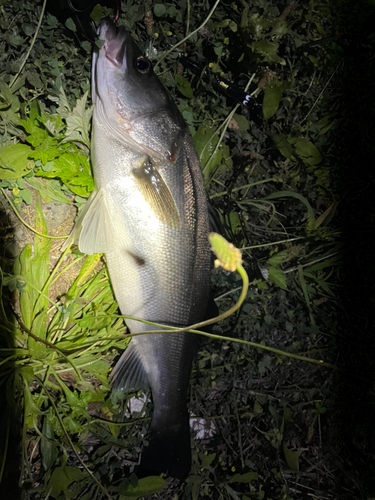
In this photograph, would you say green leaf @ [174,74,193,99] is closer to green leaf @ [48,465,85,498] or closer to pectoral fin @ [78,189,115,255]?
pectoral fin @ [78,189,115,255]

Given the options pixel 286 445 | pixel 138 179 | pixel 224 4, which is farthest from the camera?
pixel 286 445

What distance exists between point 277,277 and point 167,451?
1087 mm

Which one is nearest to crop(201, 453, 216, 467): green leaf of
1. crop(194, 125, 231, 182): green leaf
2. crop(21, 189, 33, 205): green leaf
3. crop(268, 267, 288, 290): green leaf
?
crop(268, 267, 288, 290): green leaf

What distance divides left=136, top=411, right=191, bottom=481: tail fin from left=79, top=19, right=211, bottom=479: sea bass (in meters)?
0.03

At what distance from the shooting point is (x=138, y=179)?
141 centimetres

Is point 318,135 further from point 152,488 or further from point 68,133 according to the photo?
point 152,488

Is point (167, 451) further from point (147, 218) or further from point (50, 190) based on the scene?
point (50, 190)

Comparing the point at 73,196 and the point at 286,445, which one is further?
the point at 286,445

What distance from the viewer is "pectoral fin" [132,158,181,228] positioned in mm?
1407

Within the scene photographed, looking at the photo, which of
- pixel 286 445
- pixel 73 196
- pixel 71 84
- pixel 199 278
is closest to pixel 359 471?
pixel 286 445

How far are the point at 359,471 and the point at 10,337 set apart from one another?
2095 mm

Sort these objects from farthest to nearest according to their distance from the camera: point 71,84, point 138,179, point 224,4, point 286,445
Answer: point 286,445
point 224,4
point 71,84
point 138,179

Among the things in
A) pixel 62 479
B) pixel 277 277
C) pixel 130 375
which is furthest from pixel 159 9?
pixel 62 479

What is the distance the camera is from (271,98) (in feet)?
5.55
